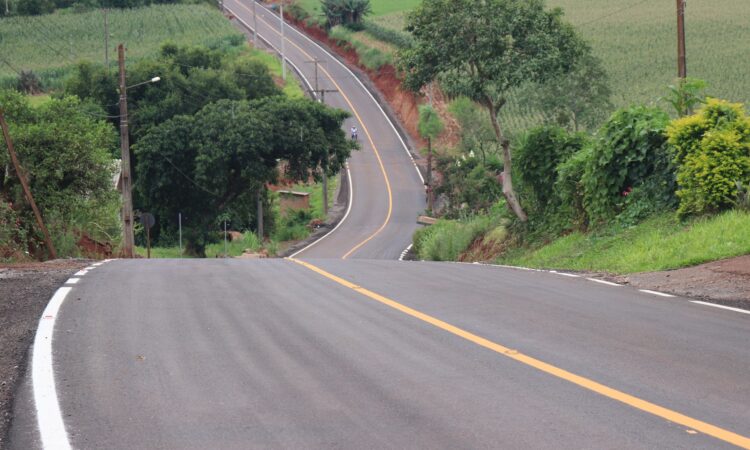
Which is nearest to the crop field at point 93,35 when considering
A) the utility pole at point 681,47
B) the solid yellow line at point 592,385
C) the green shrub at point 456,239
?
the green shrub at point 456,239

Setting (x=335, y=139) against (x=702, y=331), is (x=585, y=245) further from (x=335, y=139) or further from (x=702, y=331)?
(x=335, y=139)

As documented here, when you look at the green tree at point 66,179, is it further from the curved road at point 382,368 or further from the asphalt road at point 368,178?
the asphalt road at point 368,178

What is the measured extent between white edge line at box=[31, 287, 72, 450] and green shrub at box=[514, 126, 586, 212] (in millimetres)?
17891

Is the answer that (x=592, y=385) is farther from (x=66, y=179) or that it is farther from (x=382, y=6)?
(x=382, y=6)

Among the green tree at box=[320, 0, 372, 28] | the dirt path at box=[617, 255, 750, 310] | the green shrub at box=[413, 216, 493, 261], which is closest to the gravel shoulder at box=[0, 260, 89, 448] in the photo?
the dirt path at box=[617, 255, 750, 310]

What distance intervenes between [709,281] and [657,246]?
4.46 metres

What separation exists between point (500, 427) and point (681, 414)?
4.14 feet

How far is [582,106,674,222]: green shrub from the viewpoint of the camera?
2155 cm

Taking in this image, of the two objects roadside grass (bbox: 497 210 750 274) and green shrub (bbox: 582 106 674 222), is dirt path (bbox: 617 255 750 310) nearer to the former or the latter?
roadside grass (bbox: 497 210 750 274)

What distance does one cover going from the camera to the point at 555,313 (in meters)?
11.0

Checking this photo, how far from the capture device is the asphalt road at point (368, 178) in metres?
56.7

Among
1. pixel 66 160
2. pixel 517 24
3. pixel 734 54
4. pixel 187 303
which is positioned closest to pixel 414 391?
pixel 187 303

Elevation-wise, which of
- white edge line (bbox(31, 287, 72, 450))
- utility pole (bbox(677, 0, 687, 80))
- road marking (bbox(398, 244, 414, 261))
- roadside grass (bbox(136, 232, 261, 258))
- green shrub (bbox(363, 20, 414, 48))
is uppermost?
green shrub (bbox(363, 20, 414, 48))

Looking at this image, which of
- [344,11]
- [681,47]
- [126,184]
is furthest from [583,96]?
[344,11]
